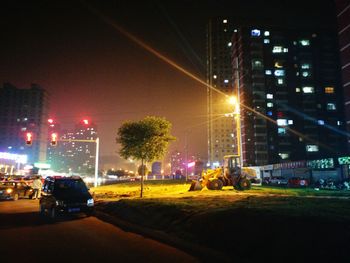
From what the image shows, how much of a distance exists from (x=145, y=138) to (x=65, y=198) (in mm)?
11592

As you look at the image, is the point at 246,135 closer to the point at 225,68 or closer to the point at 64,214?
the point at 225,68

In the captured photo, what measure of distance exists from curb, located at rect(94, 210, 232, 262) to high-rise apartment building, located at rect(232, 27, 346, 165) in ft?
263

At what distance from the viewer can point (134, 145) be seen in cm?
2602

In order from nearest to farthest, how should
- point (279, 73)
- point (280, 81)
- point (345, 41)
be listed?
point (345, 41)
point (280, 81)
point (279, 73)

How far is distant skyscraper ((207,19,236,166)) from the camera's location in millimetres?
139625

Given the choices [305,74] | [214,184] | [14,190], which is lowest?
[14,190]

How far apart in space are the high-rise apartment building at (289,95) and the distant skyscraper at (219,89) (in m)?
41.8

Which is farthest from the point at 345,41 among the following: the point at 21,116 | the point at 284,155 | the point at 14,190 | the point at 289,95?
the point at 21,116

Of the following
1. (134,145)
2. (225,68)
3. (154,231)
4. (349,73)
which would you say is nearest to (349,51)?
(349,73)

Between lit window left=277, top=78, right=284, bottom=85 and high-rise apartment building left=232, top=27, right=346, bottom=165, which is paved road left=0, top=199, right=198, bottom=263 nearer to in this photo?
high-rise apartment building left=232, top=27, right=346, bottom=165

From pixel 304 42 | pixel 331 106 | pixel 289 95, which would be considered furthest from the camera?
pixel 304 42

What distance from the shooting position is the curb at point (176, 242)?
7778mm

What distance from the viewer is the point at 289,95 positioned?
92.9 metres

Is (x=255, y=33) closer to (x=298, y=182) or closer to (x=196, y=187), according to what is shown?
(x=298, y=182)
